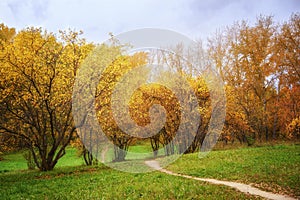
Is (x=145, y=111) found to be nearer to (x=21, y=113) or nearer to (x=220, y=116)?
(x=220, y=116)

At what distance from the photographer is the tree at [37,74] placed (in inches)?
863

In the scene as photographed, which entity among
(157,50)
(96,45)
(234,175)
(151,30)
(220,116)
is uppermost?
(157,50)

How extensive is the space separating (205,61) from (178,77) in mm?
8976

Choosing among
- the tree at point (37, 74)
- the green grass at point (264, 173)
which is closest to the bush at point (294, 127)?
the green grass at point (264, 173)

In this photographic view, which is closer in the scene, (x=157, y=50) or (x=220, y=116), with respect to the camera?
(x=220, y=116)

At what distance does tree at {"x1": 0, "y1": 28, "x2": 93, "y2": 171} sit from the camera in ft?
71.9

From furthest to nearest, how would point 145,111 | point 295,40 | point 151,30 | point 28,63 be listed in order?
point 295,40 < point 145,111 < point 151,30 < point 28,63

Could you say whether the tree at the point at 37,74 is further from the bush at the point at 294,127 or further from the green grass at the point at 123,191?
the bush at the point at 294,127

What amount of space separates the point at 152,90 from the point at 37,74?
17343mm

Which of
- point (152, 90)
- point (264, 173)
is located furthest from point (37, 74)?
point (264, 173)

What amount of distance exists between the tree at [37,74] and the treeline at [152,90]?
3.1 inches

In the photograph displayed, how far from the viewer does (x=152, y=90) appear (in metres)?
37.6

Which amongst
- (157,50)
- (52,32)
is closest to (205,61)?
(157,50)

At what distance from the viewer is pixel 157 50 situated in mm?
46906
